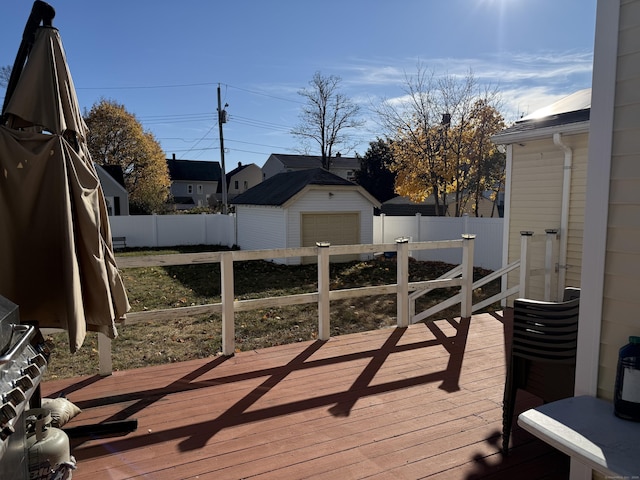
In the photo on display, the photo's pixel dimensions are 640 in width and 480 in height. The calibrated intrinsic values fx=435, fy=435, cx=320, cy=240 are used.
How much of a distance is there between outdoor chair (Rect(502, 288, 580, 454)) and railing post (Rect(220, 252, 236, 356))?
8.68 feet

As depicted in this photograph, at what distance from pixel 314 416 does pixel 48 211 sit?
222 centimetres

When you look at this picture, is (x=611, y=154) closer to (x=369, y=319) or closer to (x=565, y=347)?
(x=565, y=347)

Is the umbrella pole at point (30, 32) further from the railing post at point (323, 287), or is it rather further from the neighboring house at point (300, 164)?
the neighboring house at point (300, 164)

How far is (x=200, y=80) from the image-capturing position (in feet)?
86.6

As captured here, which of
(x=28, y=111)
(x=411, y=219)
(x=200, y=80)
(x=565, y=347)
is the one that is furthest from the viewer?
(x=200, y=80)

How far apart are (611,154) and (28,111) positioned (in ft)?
9.60

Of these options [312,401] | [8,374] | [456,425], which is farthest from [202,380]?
[8,374]

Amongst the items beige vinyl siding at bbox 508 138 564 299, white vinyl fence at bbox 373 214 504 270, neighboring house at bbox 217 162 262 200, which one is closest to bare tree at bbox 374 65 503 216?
white vinyl fence at bbox 373 214 504 270

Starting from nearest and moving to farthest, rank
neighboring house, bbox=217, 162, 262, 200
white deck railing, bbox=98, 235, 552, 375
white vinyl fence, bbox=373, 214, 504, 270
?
white deck railing, bbox=98, 235, 552, 375
white vinyl fence, bbox=373, 214, 504, 270
neighboring house, bbox=217, 162, 262, 200

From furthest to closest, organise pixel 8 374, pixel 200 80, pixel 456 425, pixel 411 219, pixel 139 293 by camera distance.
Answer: pixel 200 80
pixel 411 219
pixel 139 293
pixel 456 425
pixel 8 374

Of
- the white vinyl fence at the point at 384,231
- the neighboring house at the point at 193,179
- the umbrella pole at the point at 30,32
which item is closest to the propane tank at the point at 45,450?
the umbrella pole at the point at 30,32

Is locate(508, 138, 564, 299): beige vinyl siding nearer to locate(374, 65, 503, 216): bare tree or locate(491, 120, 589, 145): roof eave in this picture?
locate(491, 120, 589, 145): roof eave

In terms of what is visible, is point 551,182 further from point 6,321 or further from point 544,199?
point 6,321

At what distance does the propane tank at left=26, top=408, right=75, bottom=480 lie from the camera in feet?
6.82
